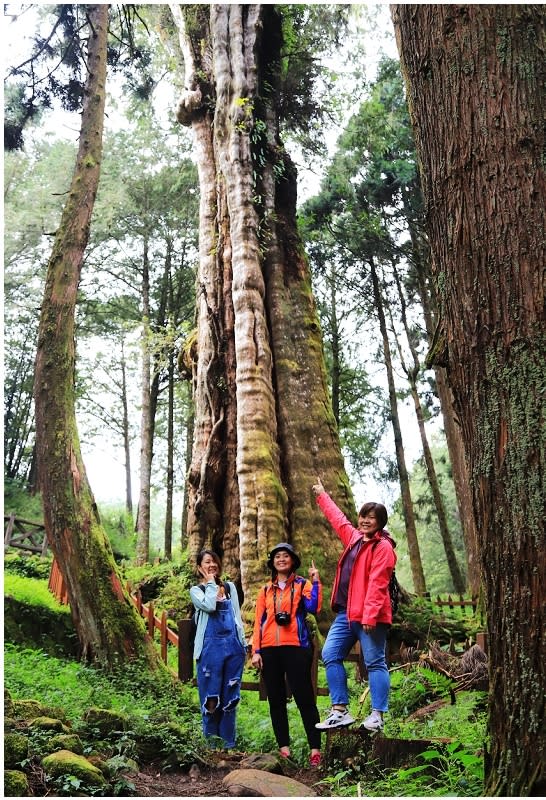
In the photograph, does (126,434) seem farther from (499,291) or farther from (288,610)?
(499,291)

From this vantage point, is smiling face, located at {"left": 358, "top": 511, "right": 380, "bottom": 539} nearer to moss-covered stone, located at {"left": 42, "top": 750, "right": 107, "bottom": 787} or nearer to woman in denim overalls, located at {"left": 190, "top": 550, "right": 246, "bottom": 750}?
woman in denim overalls, located at {"left": 190, "top": 550, "right": 246, "bottom": 750}

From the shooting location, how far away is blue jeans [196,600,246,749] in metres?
4.06

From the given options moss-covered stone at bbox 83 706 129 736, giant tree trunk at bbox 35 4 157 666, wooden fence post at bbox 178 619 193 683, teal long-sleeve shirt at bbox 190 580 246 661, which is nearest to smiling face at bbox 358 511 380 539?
teal long-sleeve shirt at bbox 190 580 246 661

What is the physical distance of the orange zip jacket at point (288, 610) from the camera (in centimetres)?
372

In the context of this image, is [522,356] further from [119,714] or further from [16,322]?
[16,322]

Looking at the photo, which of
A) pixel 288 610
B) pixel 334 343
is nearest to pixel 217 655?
pixel 288 610

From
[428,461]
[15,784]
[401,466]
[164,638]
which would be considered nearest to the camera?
[15,784]

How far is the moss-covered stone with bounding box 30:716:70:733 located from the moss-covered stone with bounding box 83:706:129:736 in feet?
1.07

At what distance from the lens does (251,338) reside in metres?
7.51

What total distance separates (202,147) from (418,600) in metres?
6.72

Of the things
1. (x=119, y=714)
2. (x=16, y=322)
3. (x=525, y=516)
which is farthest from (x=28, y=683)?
(x=16, y=322)

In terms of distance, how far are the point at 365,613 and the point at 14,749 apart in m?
1.70

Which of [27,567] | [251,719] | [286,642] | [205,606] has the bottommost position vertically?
[251,719]

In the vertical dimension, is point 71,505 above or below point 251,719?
above
